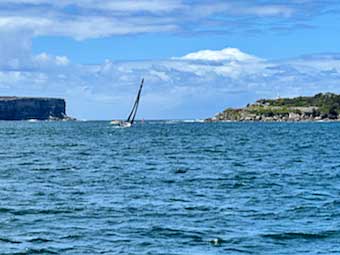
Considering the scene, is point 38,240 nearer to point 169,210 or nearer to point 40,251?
point 40,251

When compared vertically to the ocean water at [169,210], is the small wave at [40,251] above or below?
below

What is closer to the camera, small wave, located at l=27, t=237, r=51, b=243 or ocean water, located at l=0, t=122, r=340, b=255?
ocean water, located at l=0, t=122, r=340, b=255

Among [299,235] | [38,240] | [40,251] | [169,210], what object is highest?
[169,210]

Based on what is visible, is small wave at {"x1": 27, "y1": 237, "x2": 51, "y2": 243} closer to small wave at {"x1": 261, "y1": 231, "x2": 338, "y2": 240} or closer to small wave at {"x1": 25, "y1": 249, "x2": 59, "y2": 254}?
small wave at {"x1": 25, "y1": 249, "x2": 59, "y2": 254}

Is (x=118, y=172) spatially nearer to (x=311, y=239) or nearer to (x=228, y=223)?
(x=228, y=223)

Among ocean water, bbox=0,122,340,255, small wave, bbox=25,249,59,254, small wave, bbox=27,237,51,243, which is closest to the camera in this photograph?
small wave, bbox=25,249,59,254

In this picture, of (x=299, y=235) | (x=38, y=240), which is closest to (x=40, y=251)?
(x=38, y=240)

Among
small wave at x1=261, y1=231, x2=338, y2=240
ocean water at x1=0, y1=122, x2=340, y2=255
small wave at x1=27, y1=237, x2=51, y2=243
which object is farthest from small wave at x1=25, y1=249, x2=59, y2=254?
small wave at x1=261, y1=231, x2=338, y2=240

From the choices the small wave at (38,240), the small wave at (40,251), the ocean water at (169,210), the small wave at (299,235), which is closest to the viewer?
the small wave at (40,251)

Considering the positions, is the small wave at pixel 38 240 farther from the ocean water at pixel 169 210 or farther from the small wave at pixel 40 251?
the small wave at pixel 40 251

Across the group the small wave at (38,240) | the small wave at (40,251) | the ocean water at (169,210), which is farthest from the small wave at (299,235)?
the small wave at (38,240)

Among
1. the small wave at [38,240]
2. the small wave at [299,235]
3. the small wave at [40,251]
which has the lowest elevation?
the small wave at [40,251]

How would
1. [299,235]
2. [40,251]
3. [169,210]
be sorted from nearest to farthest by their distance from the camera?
[40,251]
[299,235]
[169,210]

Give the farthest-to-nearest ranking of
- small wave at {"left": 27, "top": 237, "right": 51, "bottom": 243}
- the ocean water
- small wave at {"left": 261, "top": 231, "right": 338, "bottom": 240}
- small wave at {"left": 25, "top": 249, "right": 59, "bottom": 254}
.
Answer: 1. small wave at {"left": 261, "top": 231, "right": 338, "bottom": 240}
2. small wave at {"left": 27, "top": 237, "right": 51, "bottom": 243}
3. the ocean water
4. small wave at {"left": 25, "top": 249, "right": 59, "bottom": 254}
